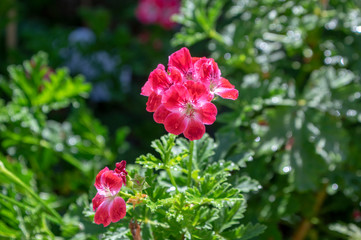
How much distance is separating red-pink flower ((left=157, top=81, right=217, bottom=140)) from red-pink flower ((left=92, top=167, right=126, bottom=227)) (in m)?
0.14

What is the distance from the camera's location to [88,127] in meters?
1.81

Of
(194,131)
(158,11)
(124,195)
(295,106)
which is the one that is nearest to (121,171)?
(124,195)

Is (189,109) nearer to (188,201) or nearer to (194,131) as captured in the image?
(194,131)

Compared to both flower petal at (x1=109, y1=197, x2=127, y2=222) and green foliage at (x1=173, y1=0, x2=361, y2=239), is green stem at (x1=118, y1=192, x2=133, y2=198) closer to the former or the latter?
flower petal at (x1=109, y1=197, x2=127, y2=222)

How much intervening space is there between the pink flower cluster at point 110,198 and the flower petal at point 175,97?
14cm

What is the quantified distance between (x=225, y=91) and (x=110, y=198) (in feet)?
0.99

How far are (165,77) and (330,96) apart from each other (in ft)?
2.92

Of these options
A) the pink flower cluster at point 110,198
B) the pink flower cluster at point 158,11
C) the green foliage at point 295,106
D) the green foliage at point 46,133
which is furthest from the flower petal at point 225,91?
the pink flower cluster at point 158,11

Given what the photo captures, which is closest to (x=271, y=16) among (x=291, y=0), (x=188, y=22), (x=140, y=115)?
(x=291, y=0)

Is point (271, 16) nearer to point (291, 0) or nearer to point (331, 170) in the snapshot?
point (291, 0)

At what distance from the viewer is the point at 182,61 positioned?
885 mm

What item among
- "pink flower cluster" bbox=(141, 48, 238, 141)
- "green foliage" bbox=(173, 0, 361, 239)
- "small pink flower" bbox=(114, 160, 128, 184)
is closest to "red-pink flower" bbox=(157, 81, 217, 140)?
"pink flower cluster" bbox=(141, 48, 238, 141)

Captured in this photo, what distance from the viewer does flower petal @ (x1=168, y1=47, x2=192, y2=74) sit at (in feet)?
2.89

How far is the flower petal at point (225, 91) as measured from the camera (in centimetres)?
88
